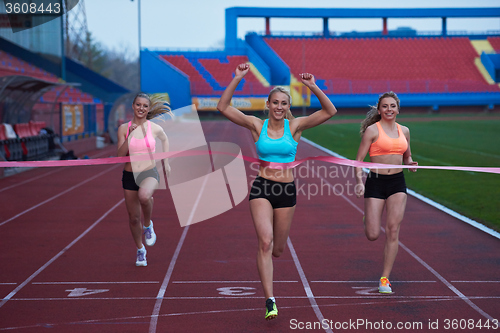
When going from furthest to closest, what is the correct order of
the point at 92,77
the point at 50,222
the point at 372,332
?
1. the point at 92,77
2. the point at 50,222
3. the point at 372,332

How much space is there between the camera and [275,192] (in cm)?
539

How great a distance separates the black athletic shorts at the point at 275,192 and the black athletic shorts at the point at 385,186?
1.11 meters

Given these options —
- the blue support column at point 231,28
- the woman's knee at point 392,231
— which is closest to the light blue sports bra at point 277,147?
the woman's knee at point 392,231

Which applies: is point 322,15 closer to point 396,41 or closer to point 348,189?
point 396,41

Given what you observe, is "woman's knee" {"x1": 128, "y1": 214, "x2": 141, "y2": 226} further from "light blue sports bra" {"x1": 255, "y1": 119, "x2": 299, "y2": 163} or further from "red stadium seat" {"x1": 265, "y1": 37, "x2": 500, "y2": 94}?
"red stadium seat" {"x1": 265, "y1": 37, "x2": 500, "y2": 94}

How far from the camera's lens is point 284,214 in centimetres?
544

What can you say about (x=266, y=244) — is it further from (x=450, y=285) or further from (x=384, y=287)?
(x=450, y=285)

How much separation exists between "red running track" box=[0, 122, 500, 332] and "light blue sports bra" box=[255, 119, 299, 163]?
142 centimetres

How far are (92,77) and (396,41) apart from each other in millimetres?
38797

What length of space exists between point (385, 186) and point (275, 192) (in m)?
1.36

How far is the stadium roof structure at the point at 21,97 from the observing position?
757 inches

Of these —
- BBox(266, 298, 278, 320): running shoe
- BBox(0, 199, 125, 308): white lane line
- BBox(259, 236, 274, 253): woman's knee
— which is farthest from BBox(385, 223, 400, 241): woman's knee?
BBox(0, 199, 125, 308): white lane line

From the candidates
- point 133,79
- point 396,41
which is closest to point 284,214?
point 396,41

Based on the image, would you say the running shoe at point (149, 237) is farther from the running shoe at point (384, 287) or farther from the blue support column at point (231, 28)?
the blue support column at point (231, 28)
